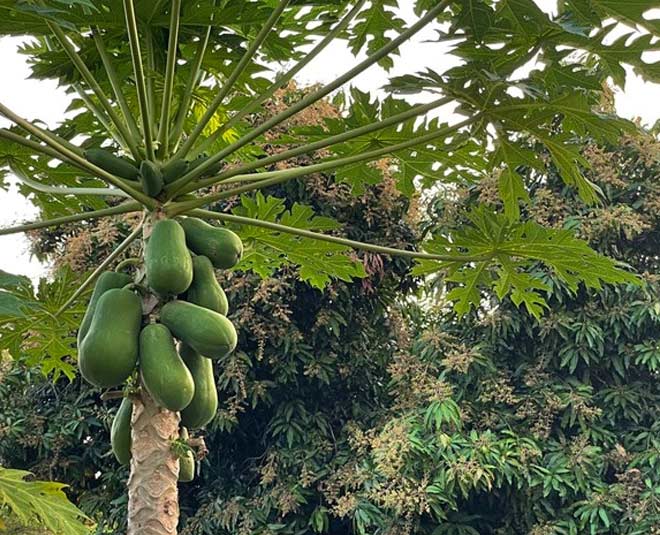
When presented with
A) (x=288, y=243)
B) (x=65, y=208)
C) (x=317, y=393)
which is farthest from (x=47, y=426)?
(x=288, y=243)

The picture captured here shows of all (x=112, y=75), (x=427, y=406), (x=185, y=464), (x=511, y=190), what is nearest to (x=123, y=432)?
(x=185, y=464)

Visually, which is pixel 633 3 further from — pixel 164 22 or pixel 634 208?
pixel 634 208

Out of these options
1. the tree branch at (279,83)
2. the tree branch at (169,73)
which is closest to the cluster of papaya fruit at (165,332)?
the tree branch at (169,73)

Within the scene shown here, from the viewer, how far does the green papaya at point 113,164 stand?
1690mm

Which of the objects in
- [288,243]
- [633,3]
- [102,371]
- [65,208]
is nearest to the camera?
[102,371]

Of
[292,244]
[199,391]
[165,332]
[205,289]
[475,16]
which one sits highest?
[475,16]

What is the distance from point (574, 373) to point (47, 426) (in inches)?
148

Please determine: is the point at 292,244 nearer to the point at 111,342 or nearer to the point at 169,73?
the point at 169,73

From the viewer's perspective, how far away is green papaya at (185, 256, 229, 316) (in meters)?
1.63

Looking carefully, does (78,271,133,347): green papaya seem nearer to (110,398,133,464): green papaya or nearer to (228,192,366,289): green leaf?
(110,398,133,464): green papaya

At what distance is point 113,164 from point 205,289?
0.35m

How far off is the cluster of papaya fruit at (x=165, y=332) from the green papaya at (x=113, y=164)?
6.1 inches

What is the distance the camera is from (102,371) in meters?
1.44

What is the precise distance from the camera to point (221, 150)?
6.25 feet
